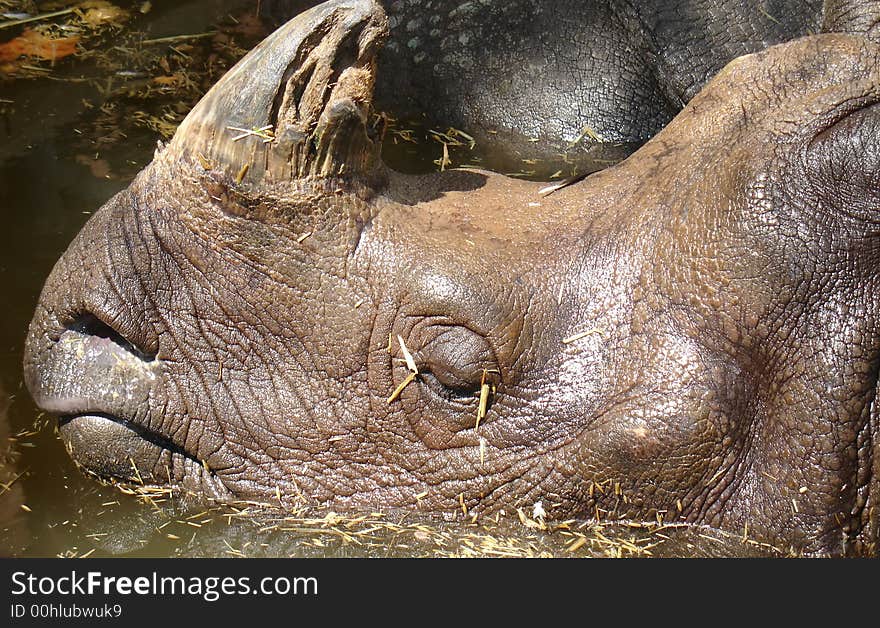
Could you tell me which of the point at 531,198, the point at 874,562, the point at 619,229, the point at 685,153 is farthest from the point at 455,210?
the point at 874,562

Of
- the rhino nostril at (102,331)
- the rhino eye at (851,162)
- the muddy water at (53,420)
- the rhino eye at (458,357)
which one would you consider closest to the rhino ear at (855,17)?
the rhino eye at (851,162)

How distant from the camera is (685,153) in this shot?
4289 millimetres

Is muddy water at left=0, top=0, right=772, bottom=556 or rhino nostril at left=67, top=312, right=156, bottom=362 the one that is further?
rhino nostril at left=67, top=312, right=156, bottom=362

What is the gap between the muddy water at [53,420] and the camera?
13.5 ft

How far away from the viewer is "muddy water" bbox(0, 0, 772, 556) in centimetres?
412

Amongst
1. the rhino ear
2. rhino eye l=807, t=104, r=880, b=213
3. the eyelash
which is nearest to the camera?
rhino eye l=807, t=104, r=880, b=213

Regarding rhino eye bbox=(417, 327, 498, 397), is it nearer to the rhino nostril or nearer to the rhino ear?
the rhino nostril

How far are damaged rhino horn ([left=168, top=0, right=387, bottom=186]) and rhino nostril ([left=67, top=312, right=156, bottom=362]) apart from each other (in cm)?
75

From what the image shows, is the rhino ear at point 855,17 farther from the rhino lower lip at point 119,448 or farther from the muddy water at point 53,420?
the rhino lower lip at point 119,448

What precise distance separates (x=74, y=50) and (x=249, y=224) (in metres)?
4.90

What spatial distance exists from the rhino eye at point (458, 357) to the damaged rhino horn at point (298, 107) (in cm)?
71

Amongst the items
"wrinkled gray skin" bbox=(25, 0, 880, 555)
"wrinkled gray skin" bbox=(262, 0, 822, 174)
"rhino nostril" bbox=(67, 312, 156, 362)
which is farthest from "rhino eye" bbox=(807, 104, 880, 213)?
"rhino nostril" bbox=(67, 312, 156, 362)

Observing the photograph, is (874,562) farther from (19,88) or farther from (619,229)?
(19,88)

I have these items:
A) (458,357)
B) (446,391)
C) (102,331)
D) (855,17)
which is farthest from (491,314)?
(855,17)
